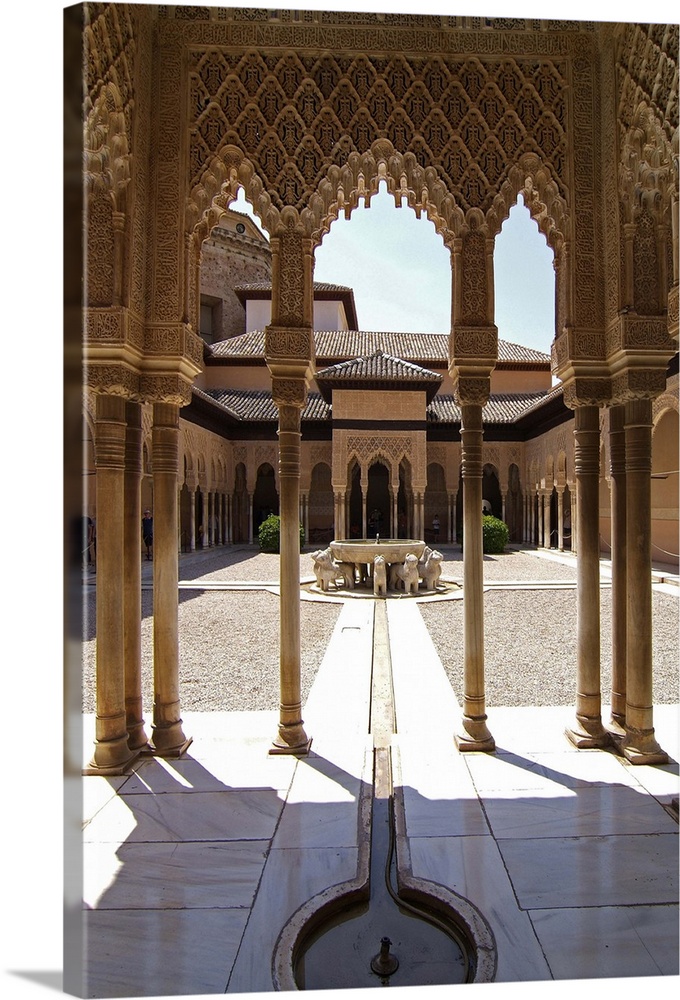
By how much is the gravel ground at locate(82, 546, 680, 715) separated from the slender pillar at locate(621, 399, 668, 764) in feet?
4.14

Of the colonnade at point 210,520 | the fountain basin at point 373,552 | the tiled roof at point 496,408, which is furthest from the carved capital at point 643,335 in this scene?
the tiled roof at point 496,408

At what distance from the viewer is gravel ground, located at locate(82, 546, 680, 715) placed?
217 inches

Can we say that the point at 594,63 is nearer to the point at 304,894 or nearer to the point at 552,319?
the point at 552,319

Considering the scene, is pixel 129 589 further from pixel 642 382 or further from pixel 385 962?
pixel 642 382

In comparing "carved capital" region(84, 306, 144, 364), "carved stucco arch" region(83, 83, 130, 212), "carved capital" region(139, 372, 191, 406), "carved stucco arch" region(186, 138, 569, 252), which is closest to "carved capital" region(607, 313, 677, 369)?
"carved stucco arch" region(186, 138, 569, 252)

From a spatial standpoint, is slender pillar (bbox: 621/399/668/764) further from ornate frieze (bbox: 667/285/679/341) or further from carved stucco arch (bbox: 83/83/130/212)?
carved stucco arch (bbox: 83/83/130/212)

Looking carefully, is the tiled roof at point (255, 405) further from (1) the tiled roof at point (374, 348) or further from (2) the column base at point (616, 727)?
(2) the column base at point (616, 727)

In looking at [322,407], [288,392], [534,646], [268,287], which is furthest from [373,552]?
[268,287]

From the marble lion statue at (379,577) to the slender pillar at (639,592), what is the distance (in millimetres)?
6773

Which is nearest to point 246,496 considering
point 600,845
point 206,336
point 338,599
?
point 206,336

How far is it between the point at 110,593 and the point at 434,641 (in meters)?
4.60

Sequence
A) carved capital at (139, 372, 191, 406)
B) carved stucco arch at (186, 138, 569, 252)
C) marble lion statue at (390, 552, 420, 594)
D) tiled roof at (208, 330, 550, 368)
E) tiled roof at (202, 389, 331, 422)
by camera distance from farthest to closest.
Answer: tiled roof at (208, 330, 550, 368), tiled roof at (202, 389, 331, 422), marble lion statue at (390, 552, 420, 594), carved capital at (139, 372, 191, 406), carved stucco arch at (186, 138, 569, 252)

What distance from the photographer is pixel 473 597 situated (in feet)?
13.4

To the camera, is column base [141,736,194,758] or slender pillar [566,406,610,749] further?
slender pillar [566,406,610,749]
